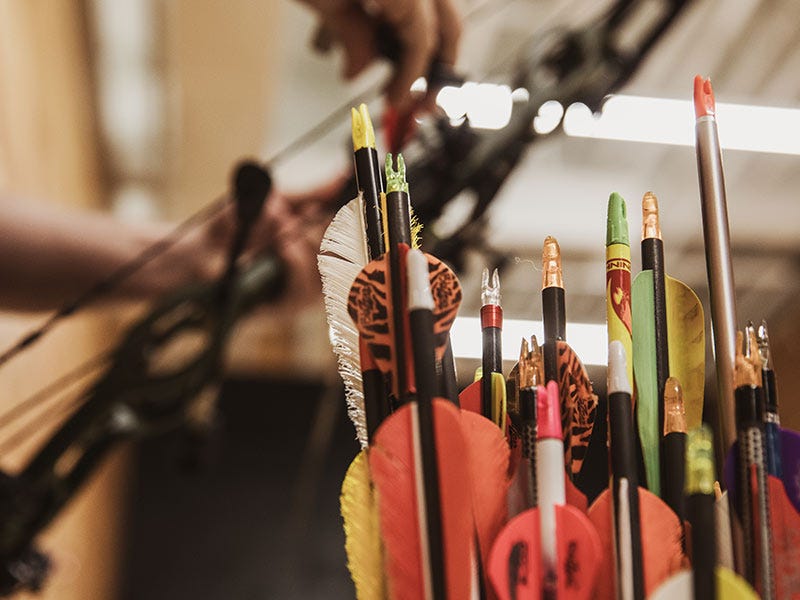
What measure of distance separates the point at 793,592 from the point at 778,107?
295cm

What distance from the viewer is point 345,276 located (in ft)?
1.21

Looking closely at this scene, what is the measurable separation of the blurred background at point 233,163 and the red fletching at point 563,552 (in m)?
1.15

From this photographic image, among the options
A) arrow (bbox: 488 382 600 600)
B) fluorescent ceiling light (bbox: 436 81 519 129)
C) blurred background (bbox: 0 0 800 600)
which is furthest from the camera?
blurred background (bbox: 0 0 800 600)

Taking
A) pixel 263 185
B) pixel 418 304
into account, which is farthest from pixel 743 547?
pixel 263 185

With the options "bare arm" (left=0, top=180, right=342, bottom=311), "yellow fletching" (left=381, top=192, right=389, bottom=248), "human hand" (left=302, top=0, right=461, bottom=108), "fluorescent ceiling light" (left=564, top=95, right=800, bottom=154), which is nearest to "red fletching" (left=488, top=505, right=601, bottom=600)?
"yellow fletching" (left=381, top=192, right=389, bottom=248)

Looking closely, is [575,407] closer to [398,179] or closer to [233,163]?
[398,179]

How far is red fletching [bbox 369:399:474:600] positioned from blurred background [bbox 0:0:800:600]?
3.73ft

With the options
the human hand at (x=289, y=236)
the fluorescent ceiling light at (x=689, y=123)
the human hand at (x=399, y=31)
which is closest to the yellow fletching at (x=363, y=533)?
the human hand at (x=399, y=31)

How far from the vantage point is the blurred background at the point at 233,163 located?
2395 millimetres

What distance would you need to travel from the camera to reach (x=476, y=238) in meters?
1.03

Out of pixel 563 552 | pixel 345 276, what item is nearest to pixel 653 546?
pixel 563 552

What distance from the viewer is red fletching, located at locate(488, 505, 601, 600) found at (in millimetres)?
310

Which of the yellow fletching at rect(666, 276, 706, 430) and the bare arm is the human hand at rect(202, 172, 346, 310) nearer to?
the bare arm

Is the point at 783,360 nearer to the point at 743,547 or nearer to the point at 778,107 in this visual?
the point at 743,547
